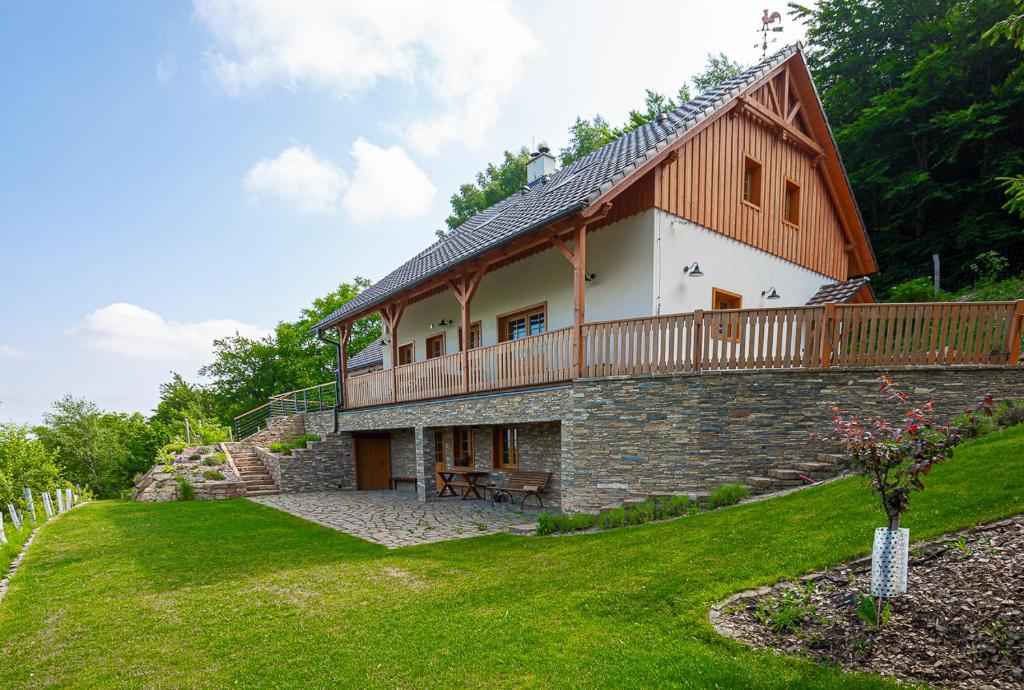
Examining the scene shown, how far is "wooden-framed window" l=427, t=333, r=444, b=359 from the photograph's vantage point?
16.5 metres

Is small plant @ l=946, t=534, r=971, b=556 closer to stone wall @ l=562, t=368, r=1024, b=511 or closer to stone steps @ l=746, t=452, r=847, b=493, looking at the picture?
stone steps @ l=746, t=452, r=847, b=493

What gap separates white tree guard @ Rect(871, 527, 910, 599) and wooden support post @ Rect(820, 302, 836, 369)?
15.5 feet

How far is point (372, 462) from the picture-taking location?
58.7 ft

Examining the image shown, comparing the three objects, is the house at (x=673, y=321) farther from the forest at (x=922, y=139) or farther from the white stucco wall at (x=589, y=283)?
the forest at (x=922, y=139)

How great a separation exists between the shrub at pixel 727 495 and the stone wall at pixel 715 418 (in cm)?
31

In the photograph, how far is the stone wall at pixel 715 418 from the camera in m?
7.54

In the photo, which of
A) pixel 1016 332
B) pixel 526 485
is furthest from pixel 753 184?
pixel 526 485

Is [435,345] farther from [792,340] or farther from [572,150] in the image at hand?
[572,150]

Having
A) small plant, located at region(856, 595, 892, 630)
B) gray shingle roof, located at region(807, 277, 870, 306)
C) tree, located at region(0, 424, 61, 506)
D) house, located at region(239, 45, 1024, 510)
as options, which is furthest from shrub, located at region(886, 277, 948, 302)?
tree, located at region(0, 424, 61, 506)

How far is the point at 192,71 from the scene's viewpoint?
11.0 metres

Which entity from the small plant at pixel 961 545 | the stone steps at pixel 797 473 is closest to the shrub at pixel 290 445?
the stone steps at pixel 797 473

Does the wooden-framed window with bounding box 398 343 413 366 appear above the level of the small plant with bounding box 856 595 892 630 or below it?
above

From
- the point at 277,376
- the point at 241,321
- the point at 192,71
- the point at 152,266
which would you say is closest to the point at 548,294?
the point at 192,71

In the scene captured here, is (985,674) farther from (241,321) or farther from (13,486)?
(241,321)
